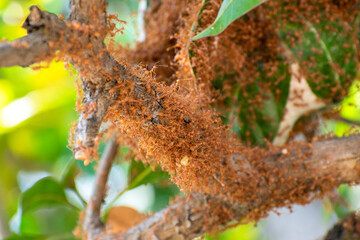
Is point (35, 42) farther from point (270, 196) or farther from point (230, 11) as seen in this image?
point (270, 196)

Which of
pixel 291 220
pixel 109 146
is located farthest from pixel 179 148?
pixel 291 220

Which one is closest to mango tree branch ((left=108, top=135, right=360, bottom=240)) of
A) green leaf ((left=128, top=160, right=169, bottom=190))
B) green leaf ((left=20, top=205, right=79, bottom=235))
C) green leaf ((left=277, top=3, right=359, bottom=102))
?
green leaf ((left=277, top=3, right=359, bottom=102))

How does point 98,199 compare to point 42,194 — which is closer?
point 98,199

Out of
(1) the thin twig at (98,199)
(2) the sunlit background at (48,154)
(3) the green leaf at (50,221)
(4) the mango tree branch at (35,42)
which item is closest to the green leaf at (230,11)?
(4) the mango tree branch at (35,42)

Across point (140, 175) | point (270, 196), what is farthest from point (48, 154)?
point (270, 196)

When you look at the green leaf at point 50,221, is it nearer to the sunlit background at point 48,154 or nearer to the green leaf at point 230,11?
the sunlit background at point 48,154

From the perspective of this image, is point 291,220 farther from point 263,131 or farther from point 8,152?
point 8,152
